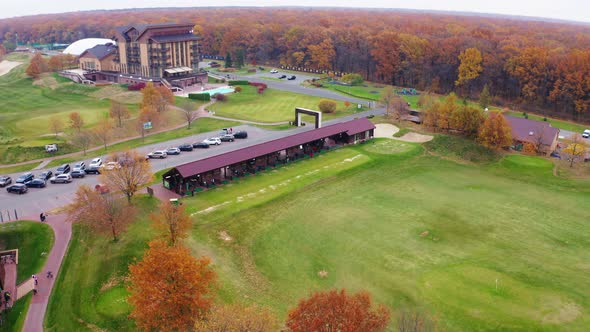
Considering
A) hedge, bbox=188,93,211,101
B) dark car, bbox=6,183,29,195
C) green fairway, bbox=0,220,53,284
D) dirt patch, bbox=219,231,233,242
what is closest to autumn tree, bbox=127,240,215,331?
dirt patch, bbox=219,231,233,242

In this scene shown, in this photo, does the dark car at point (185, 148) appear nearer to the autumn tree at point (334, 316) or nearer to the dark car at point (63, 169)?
the dark car at point (63, 169)

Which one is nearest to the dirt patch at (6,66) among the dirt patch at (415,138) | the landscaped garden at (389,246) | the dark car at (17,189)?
the dark car at (17,189)

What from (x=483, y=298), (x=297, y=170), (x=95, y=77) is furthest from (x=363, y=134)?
(x=95, y=77)

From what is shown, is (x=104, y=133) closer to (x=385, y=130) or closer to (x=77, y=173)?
(x=77, y=173)

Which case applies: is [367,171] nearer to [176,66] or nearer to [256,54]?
[176,66]

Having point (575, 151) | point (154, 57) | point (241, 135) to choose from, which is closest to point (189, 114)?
A: point (241, 135)

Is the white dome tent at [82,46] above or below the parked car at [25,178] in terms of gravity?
above
